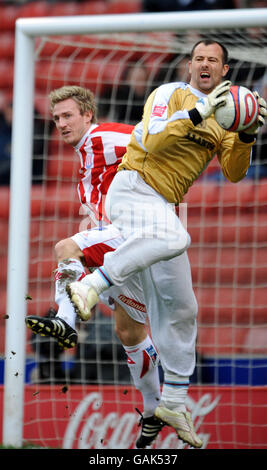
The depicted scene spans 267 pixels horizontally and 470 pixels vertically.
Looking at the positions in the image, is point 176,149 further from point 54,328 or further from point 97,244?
point 54,328

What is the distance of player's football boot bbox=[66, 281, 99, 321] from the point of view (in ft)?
11.3

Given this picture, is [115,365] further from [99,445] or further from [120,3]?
[120,3]

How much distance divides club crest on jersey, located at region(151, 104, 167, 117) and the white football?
0.27m

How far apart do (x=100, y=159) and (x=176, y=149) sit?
646 millimetres

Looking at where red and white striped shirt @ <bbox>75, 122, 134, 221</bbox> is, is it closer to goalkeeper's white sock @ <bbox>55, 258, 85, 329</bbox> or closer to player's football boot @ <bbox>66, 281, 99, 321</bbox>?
goalkeeper's white sock @ <bbox>55, 258, 85, 329</bbox>

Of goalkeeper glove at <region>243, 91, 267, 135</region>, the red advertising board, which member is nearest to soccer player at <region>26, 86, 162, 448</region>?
the red advertising board

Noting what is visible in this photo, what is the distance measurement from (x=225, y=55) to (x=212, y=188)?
2.65 meters

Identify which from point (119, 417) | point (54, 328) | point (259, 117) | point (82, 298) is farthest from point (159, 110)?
point (119, 417)

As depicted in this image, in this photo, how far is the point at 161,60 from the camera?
6492 millimetres

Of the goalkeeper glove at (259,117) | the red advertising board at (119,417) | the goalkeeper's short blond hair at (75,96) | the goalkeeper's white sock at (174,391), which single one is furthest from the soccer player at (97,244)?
the goalkeeper glove at (259,117)

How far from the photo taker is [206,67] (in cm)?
371

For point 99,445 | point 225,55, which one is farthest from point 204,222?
point 225,55

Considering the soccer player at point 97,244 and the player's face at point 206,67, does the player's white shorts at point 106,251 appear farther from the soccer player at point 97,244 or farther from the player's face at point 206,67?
the player's face at point 206,67

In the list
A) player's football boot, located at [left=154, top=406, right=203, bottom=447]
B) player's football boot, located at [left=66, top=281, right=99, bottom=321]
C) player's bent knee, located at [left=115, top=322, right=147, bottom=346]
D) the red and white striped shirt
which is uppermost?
the red and white striped shirt
